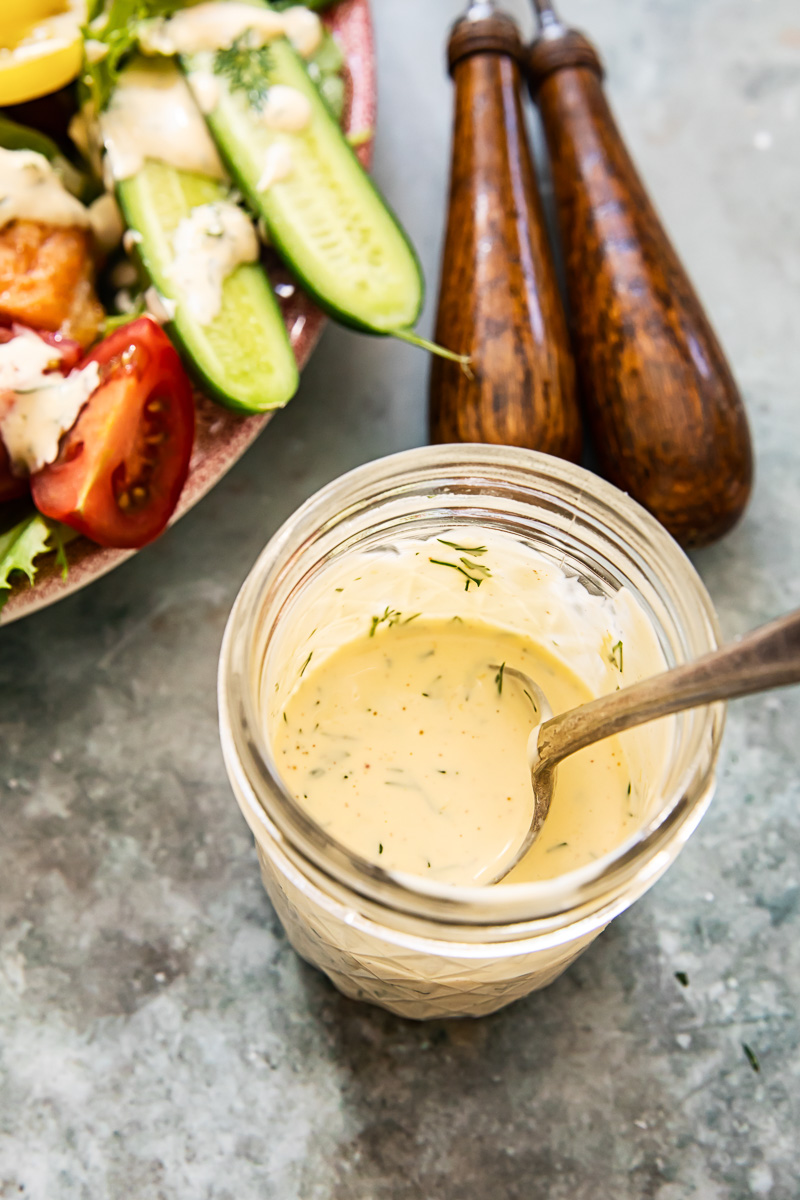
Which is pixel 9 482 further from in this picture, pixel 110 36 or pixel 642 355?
pixel 642 355

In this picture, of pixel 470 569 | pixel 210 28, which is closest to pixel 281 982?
pixel 470 569

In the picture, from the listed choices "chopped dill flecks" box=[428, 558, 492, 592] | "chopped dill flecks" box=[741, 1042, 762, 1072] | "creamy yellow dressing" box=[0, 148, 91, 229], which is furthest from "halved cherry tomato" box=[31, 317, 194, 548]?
"chopped dill flecks" box=[741, 1042, 762, 1072]

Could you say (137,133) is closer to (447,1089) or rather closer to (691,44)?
(691,44)

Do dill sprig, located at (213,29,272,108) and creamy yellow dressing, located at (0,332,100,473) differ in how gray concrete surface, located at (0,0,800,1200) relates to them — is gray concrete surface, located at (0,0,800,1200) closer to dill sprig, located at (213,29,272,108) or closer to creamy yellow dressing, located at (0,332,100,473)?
creamy yellow dressing, located at (0,332,100,473)

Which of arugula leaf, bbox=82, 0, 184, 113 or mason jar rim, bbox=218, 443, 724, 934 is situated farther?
arugula leaf, bbox=82, 0, 184, 113

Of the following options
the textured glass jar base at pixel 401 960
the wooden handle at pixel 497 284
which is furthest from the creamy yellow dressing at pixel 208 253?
the textured glass jar base at pixel 401 960

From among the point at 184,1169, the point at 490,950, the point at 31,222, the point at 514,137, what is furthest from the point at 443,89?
the point at 184,1169

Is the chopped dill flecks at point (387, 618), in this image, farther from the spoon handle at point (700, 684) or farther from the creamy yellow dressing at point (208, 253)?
the creamy yellow dressing at point (208, 253)
